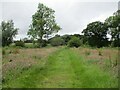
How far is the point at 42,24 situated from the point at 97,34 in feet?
75.1

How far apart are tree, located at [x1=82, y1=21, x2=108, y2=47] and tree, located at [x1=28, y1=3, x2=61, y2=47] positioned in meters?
16.8

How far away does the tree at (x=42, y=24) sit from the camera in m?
82.6

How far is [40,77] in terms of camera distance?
55.9 ft

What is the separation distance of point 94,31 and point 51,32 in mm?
19563

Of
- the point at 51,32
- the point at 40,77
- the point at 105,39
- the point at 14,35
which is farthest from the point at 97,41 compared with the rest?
the point at 40,77

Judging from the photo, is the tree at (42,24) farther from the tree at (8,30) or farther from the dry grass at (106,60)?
the dry grass at (106,60)

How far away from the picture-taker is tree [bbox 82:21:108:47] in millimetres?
96875

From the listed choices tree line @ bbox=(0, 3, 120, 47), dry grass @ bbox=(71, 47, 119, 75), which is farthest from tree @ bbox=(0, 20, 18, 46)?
dry grass @ bbox=(71, 47, 119, 75)

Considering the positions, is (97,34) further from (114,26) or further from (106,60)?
(106,60)

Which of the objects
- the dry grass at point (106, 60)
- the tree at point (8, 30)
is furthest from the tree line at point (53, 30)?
the dry grass at point (106, 60)

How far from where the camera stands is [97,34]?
321 feet

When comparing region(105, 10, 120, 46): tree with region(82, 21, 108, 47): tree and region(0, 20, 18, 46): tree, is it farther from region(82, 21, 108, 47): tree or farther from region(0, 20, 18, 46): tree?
region(0, 20, 18, 46): tree

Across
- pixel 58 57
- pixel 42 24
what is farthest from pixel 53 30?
pixel 58 57

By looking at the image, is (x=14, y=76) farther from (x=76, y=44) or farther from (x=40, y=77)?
(x=76, y=44)
